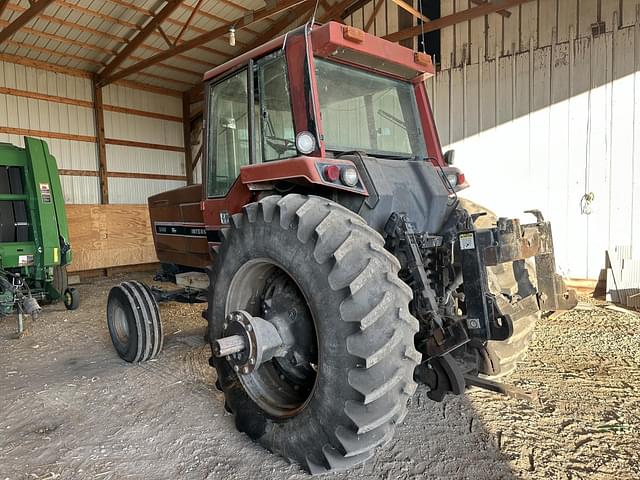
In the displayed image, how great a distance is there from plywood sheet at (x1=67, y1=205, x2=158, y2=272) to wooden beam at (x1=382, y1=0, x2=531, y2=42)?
6.76 m

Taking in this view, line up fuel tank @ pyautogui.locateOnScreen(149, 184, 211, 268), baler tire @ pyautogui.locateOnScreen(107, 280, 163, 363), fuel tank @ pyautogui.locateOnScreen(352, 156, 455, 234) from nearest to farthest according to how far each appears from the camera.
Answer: fuel tank @ pyautogui.locateOnScreen(352, 156, 455, 234), baler tire @ pyautogui.locateOnScreen(107, 280, 163, 363), fuel tank @ pyautogui.locateOnScreen(149, 184, 211, 268)

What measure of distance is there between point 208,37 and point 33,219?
205 inches

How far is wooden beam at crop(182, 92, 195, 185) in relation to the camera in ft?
43.4

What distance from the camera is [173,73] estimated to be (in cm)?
1209

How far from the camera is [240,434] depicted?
109 inches

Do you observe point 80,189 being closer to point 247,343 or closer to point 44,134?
point 44,134

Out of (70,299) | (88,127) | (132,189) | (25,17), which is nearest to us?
(70,299)

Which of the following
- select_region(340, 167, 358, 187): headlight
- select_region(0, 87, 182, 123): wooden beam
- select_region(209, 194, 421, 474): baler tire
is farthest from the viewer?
select_region(0, 87, 182, 123): wooden beam

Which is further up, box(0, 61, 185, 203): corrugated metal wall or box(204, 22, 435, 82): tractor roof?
box(0, 61, 185, 203): corrugated metal wall

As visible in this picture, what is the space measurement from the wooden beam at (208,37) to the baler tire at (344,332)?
22.9 feet

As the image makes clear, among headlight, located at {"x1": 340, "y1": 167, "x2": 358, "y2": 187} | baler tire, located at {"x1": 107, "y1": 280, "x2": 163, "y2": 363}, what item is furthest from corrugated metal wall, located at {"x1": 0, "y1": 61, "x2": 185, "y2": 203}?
headlight, located at {"x1": 340, "y1": 167, "x2": 358, "y2": 187}

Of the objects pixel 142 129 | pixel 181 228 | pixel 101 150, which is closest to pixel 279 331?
pixel 181 228

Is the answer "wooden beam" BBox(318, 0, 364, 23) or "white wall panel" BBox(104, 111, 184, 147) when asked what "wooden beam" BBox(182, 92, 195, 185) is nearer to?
"white wall panel" BBox(104, 111, 184, 147)

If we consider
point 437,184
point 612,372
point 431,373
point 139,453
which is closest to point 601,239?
point 612,372
